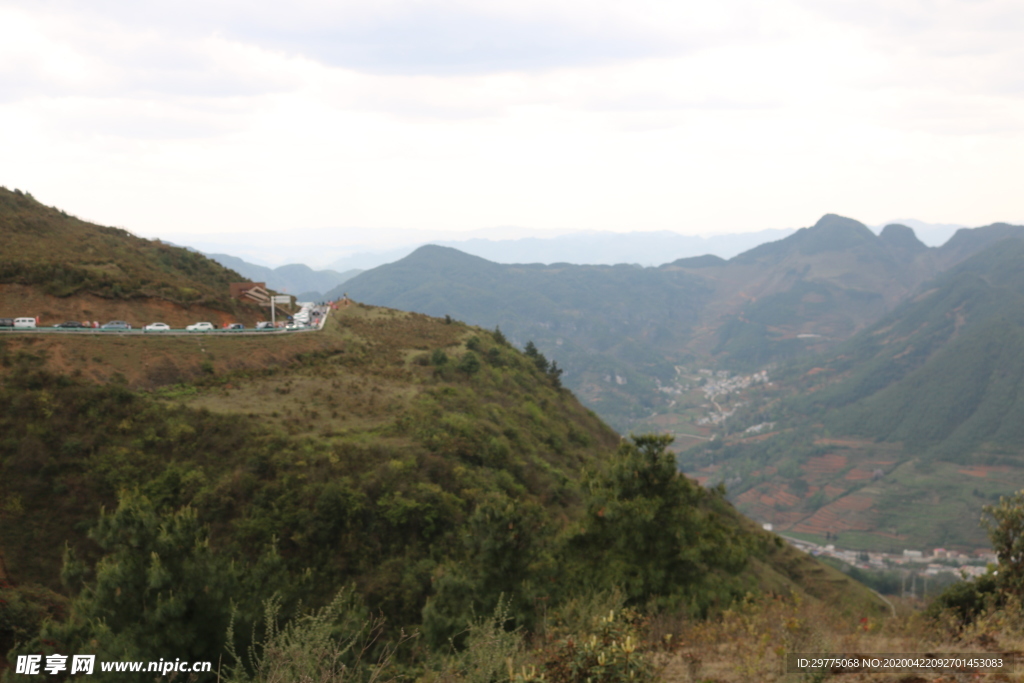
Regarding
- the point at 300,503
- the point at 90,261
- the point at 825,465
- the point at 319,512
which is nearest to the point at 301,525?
the point at 319,512

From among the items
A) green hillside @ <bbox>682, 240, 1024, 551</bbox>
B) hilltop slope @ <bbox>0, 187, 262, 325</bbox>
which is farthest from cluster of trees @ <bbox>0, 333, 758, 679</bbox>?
green hillside @ <bbox>682, 240, 1024, 551</bbox>

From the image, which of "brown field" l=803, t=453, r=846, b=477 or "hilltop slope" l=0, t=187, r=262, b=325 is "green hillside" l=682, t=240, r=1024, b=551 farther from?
"hilltop slope" l=0, t=187, r=262, b=325

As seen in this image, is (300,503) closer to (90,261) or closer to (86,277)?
(86,277)

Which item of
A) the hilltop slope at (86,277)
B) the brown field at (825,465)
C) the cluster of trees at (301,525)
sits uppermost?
the hilltop slope at (86,277)

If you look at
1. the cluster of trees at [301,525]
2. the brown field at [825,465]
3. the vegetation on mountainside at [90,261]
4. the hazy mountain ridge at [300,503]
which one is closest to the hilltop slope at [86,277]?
the vegetation on mountainside at [90,261]

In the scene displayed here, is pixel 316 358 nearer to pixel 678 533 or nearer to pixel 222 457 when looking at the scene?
pixel 222 457

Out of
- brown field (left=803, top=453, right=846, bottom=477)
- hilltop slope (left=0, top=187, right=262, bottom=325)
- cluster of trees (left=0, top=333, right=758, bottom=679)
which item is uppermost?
hilltop slope (left=0, top=187, right=262, bottom=325)

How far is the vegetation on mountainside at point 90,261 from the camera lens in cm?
3155

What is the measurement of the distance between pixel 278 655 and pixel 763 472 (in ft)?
446

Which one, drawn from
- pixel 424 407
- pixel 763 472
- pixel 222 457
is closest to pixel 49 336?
pixel 222 457

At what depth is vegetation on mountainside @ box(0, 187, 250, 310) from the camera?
31547 millimetres

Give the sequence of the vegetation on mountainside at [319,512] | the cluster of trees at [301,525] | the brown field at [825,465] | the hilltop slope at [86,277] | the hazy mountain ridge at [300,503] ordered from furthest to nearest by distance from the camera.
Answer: the brown field at [825,465]
the hilltop slope at [86,277]
the hazy mountain ridge at [300,503]
the vegetation on mountainside at [319,512]
the cluster of trees at [301,525]

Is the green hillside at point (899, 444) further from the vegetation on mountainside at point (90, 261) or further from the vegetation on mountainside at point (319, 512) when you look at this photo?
the vegetation on mountainside at point (90, 261)

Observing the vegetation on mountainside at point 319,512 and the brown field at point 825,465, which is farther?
the brown field at point 825,465
